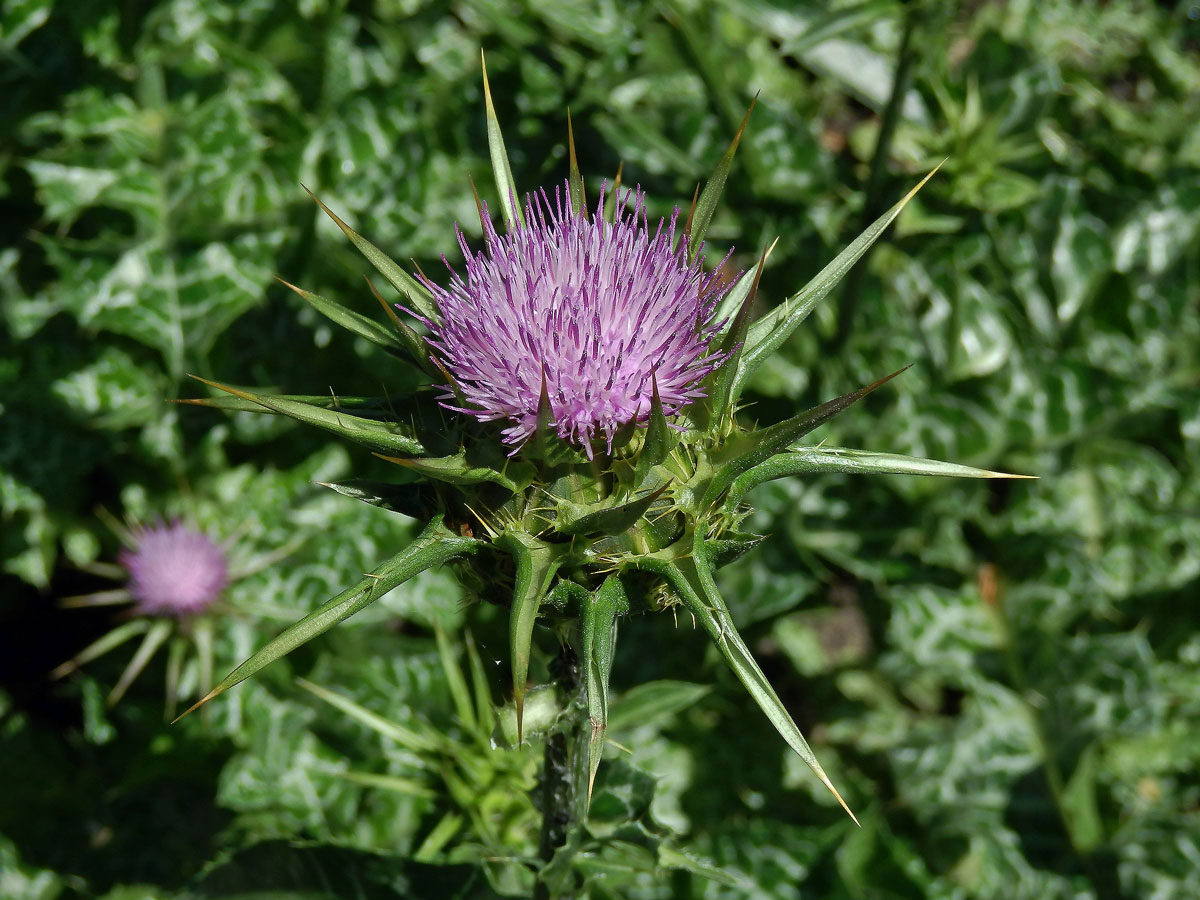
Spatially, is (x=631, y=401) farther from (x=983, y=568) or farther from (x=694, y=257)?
(x=983, y=568)

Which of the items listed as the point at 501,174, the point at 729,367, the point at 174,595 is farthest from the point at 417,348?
the point at 174,595

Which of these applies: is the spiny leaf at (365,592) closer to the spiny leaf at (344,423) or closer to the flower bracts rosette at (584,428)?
the flower bracts rosette at (584,428)

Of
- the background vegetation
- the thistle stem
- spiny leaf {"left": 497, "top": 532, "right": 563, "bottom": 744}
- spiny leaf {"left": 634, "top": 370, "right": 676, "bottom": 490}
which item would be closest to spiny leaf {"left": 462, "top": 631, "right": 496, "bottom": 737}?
the thistle stem

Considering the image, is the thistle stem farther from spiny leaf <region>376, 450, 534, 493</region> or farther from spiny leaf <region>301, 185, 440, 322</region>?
spiny leaf <region>301, 185, 440, 322</region>

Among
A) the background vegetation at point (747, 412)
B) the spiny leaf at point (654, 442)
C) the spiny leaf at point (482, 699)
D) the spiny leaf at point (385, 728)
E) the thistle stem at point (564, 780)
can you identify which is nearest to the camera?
the spiny leaf at point (654, 442)

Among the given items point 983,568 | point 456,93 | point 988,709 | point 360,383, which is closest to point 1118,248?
point 983,568

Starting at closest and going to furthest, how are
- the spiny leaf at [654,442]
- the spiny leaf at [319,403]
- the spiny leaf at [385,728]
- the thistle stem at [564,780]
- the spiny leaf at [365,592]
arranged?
the spiny leaf at [365,592]
the spiny leaf at [654,442]
the spiny leaf at [319,403]
the thistle stem at [564,780]
the spiny leaf at [385,728]

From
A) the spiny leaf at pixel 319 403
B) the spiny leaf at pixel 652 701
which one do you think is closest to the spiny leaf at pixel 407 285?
the spiny leaf at pixel 319 403
